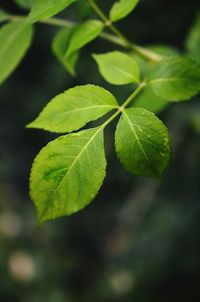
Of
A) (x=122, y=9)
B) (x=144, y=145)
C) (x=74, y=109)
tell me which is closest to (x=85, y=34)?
(x=122, y=9)

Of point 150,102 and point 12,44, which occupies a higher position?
point 12,44

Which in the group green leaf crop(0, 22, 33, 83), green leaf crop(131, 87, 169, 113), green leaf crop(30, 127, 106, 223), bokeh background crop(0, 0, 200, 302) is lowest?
bokeh background crop(0, 0, 200, 302)

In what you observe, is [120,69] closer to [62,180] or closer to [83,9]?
[83,9]

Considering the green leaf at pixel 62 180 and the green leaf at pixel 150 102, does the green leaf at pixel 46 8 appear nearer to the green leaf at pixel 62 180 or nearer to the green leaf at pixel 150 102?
the green leaf at pixel 62 180

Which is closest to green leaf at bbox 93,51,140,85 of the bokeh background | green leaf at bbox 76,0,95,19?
green leaf at bbox 76,0,95,19

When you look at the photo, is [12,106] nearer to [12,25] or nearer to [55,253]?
[55,253]

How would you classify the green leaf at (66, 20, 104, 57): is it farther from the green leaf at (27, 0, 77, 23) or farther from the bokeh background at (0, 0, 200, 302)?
the bokeh background at (0, 0, 200, 302)

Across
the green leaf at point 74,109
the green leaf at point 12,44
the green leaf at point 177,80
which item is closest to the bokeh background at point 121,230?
the green leaf at point 12,44
